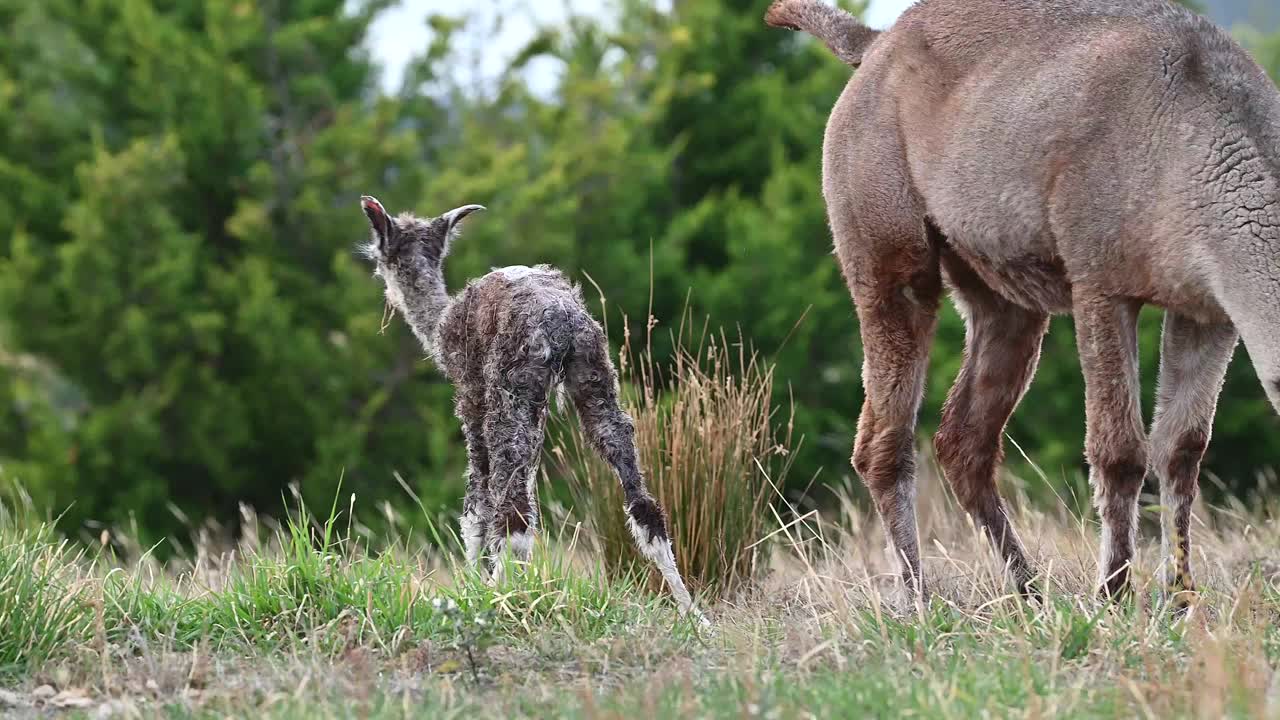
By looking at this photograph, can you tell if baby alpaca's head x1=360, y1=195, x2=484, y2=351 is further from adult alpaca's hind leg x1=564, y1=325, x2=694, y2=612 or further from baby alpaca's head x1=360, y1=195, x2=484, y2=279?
adult alpaca's hind leg x1=564, y1=325, x2=694, y2=612

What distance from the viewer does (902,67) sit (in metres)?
6.48

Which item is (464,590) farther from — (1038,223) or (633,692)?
(1038,223)

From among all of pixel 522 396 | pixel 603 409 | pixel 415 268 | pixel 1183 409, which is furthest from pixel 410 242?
pixel 1183 409

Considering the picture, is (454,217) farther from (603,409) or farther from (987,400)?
(987,400)

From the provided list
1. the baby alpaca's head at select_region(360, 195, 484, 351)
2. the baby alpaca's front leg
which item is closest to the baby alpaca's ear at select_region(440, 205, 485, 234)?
the baby alpaca's head at select_region(360, 195, 484, 351)

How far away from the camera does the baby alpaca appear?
19.1 feet

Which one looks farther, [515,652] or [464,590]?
[464,590]

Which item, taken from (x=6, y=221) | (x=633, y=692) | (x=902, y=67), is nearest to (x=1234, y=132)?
(x=902, y=67)

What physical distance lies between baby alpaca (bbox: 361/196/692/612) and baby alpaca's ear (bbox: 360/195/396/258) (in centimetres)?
1

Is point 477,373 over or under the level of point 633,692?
over

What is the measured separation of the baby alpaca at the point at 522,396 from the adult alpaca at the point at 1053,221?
46.8 inches

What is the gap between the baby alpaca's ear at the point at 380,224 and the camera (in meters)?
6.38

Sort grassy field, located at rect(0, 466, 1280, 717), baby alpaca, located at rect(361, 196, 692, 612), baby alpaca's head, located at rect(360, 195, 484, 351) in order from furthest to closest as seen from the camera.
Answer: baby alpaca's head, located at rect(360, 195, 484, 351) < baby alpaca, located at rect(361, 196, 692, 612) < grassy field, located at rect(0, 466, 1280, 717)

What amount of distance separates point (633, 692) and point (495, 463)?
169 centimetres
